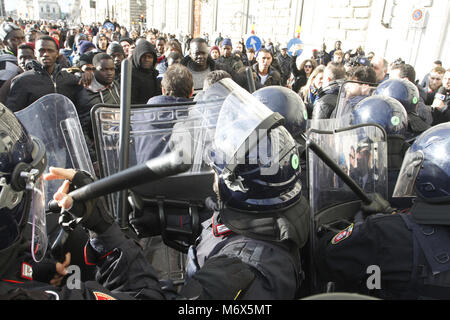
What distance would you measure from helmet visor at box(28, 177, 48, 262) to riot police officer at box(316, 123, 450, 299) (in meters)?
1.26

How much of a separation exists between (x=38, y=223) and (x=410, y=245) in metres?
1.54

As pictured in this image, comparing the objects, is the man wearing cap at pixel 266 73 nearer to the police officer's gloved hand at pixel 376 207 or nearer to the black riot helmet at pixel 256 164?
the police officer's gloved hand at pixel 376 207

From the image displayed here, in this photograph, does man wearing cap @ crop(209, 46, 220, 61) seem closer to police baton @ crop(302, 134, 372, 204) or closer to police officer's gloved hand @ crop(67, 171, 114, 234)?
police baton @ crop(302, 134, 372, 204)

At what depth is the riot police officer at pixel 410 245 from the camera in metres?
1.36

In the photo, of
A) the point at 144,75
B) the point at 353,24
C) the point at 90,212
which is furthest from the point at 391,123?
the point at 353,24

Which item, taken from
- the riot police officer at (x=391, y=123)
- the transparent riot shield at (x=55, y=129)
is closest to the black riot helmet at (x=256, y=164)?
the transparent riot shield at (x=55, y=129)

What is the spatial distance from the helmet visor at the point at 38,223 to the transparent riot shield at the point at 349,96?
2.69 m

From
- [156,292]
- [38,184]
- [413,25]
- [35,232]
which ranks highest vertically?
[413,25]

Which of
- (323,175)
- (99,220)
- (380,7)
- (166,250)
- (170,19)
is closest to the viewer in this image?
(99,220)

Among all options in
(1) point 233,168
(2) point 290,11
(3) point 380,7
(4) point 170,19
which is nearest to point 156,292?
(1) point 233,168

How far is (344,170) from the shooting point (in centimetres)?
188

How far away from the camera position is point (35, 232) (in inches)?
49.8

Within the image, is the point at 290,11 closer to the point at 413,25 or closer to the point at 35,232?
the point at 413,25

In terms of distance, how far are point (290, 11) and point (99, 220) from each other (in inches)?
574
